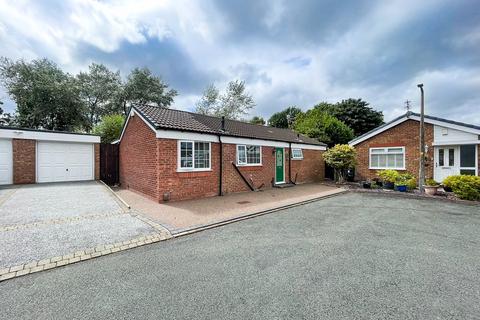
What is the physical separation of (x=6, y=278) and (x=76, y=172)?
12646mm

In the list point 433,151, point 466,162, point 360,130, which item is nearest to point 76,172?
point 433,151

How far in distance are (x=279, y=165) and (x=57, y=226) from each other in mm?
10976

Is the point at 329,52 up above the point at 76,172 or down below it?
above

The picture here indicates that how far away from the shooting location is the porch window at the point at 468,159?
447 inches

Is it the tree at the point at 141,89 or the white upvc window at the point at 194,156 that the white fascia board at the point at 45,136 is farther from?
the tree at the point at 141,89

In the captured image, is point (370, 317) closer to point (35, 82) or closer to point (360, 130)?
point (35, 82)

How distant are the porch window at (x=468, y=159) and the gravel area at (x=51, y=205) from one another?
16820 mm

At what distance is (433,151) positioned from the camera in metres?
12.6

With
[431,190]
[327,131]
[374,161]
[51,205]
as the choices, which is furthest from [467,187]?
[51,205]

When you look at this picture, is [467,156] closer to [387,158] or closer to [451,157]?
[451,157]

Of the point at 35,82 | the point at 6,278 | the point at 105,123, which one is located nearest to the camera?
the point at 6,278

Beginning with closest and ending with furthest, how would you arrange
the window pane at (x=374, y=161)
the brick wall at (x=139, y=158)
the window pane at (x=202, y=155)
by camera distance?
the brick wall at (x=139, y=158)
the window pane at (x=202, y=155)
the window pane at (x=374, y=161)

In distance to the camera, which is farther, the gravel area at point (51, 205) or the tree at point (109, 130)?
the tree at point (109, 130)

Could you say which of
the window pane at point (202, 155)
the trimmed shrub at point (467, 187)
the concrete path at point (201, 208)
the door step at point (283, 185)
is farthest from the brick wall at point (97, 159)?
the trimmed shrub at point (467, 187)
